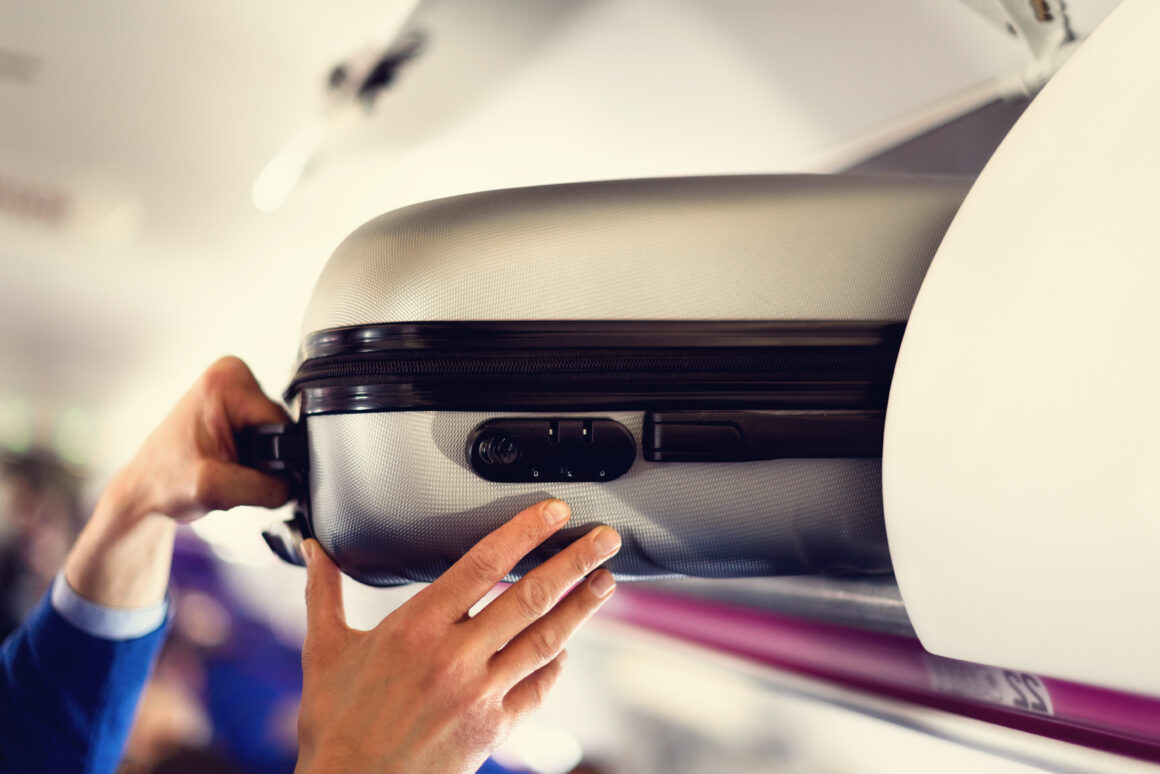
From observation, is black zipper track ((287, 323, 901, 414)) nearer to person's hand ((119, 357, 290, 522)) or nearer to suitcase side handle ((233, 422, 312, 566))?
suitcase side handle ((233, 422, 312, 566))

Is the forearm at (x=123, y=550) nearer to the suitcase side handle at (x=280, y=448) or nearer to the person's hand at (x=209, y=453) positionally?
the person's hand at (x=209, y=453)

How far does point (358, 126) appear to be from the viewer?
1.74m

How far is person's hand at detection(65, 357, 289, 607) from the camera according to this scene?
2.45 ft

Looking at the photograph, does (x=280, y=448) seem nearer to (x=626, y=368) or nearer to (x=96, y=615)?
(x=626, y=368)

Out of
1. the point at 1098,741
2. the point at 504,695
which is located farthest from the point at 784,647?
the point at 504,695

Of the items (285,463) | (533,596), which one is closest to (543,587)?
A: (533,596)

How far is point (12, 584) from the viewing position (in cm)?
365

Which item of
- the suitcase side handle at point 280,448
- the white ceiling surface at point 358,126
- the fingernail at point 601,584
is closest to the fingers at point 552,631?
the fingernail at point 601,584

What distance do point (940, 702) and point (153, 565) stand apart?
3.34 feet

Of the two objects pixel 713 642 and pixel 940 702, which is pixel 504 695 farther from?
pixel 713 642

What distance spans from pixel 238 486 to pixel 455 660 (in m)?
0.36

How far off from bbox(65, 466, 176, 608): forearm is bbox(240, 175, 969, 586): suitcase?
1.75 ft

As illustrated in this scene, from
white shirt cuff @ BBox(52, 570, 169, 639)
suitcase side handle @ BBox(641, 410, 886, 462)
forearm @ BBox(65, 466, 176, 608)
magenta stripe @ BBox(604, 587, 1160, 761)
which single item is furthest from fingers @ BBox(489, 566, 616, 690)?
white shirt cuff @ BBox(52, 570, 169, 639)

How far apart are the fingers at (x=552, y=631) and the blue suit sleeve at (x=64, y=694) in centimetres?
73
